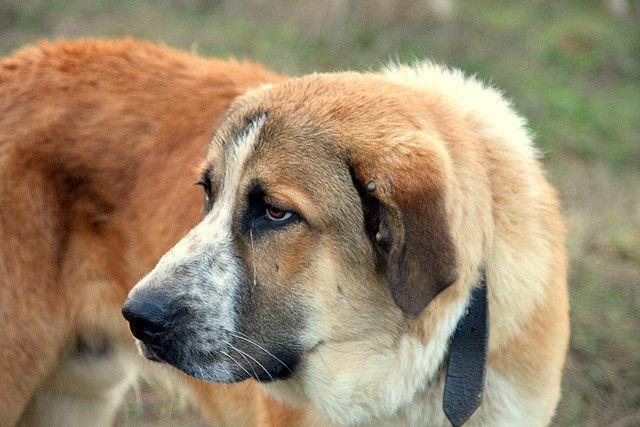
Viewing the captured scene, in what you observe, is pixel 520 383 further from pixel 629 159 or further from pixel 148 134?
pixel 629 159

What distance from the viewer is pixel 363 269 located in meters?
3.39

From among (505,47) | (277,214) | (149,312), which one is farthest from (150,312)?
(505,47)

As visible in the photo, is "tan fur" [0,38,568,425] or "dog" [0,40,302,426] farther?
"dog" [0,40,302,426]

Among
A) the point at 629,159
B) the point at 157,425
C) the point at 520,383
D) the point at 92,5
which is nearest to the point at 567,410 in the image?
the point at 520,383

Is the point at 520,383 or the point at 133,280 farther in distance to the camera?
the point at 133,280

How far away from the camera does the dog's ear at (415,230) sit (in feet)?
10.3

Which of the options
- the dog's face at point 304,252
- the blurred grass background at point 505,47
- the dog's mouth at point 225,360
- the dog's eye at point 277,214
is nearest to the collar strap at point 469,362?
the dog's face at point 304,252

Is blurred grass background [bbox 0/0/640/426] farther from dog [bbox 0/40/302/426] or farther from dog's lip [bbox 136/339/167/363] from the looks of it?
dog's lip [bbox 136/339/167/363]

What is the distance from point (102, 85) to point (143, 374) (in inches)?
61.7

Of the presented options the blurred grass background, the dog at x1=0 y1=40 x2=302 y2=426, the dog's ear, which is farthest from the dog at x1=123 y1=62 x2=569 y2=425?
the blurred grass background

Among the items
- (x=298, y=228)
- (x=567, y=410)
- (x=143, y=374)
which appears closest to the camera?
(x=298, y=228)

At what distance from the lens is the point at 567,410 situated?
5.49 m

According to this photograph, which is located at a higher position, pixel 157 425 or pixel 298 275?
pixel 298 275

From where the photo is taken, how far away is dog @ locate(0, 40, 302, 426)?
4.16 meters
